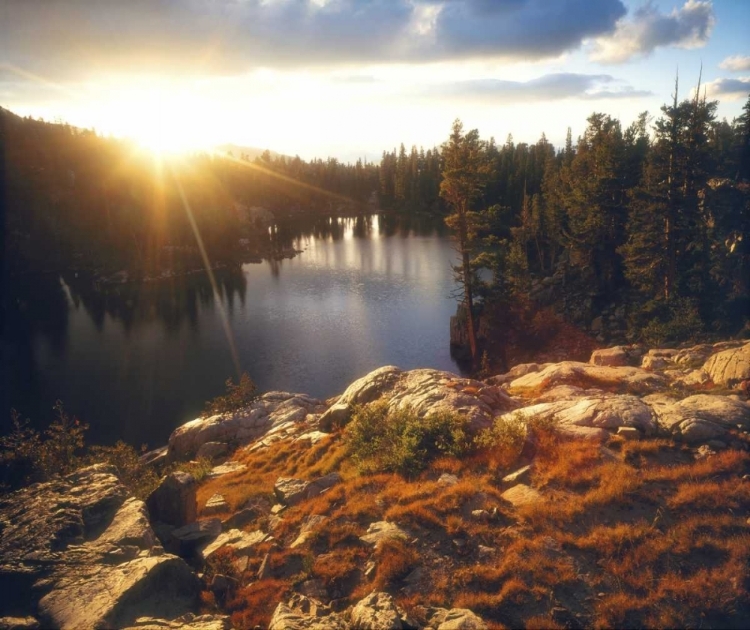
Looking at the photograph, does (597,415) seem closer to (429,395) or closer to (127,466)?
(429,395)

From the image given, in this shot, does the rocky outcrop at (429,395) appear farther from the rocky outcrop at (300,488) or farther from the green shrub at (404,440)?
the rocky outcrop at (300,488)

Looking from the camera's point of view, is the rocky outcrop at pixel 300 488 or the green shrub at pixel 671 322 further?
the green shrub at pixel 671 322

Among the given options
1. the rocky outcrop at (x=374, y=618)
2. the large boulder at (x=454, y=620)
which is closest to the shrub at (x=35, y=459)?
the rocky outcrop at (x=374, y=618)

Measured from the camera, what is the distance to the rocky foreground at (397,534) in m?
8.48

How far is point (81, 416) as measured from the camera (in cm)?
3472

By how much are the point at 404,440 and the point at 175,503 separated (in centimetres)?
728

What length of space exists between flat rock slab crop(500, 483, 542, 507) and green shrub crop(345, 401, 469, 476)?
93.8 inches

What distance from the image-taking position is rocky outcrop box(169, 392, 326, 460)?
26047 mm

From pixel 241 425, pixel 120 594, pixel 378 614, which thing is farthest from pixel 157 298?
pixel 378 614

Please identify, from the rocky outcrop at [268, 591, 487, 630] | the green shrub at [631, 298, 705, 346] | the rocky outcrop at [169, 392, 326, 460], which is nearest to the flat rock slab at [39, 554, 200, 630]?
the rocky outcrop at [268, 591, 487, 630]

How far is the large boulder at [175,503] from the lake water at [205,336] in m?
19.4

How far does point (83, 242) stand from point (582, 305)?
329 ft

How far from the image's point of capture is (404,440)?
1477cm

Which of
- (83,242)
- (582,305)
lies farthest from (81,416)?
(83,242)
